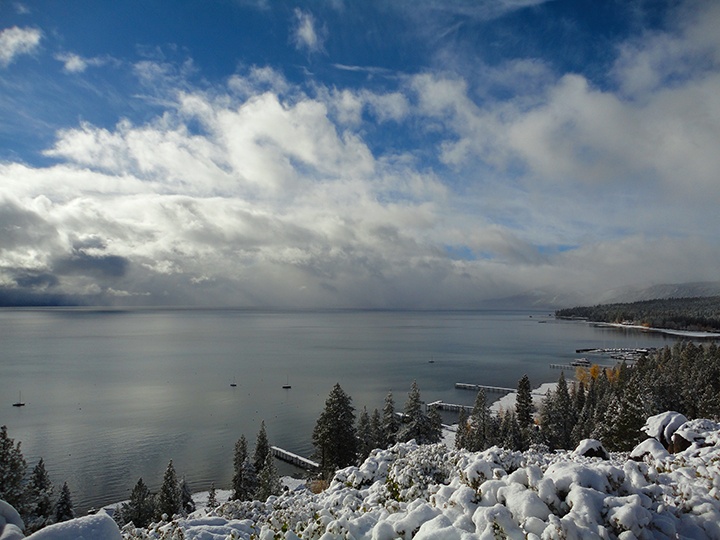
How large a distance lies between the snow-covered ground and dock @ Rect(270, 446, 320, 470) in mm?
35382

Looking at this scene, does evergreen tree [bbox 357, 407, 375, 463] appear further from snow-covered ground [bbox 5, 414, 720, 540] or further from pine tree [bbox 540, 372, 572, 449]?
snow-covered ground [bbox 5, 414, 720, 540]

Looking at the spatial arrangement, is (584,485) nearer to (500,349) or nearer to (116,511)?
(116,511)

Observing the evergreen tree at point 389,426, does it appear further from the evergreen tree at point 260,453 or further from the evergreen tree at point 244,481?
the evergreen tree at point 244,481

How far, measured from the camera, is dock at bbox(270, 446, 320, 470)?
42522 millimetres

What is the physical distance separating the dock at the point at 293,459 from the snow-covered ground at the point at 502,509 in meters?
35.4

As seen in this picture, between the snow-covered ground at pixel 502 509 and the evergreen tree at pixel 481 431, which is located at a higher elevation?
the snow-covered ground at pixel 502 509

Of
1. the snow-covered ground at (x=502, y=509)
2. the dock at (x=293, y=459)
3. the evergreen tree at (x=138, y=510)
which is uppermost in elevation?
the snow-covered ground at (x=502, y=509)

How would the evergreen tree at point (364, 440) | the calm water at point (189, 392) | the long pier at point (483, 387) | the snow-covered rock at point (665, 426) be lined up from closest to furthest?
1. the snow-covered rock at point (665, 426)
2. the evergreen tree at point (364, 440)
3. the calm water at point (189, 392)
4. the long pier at point (483, 387)

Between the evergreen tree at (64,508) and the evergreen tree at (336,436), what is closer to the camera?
the evergreen tree at (64,508)

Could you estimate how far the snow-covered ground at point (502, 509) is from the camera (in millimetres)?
5996

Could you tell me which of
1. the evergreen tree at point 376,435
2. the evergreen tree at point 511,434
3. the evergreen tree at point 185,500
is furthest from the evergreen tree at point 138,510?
the evergreen tree at point 511,434

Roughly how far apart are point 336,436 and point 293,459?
14026 mm

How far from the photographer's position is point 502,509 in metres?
6.52

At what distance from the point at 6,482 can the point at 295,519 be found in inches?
807
